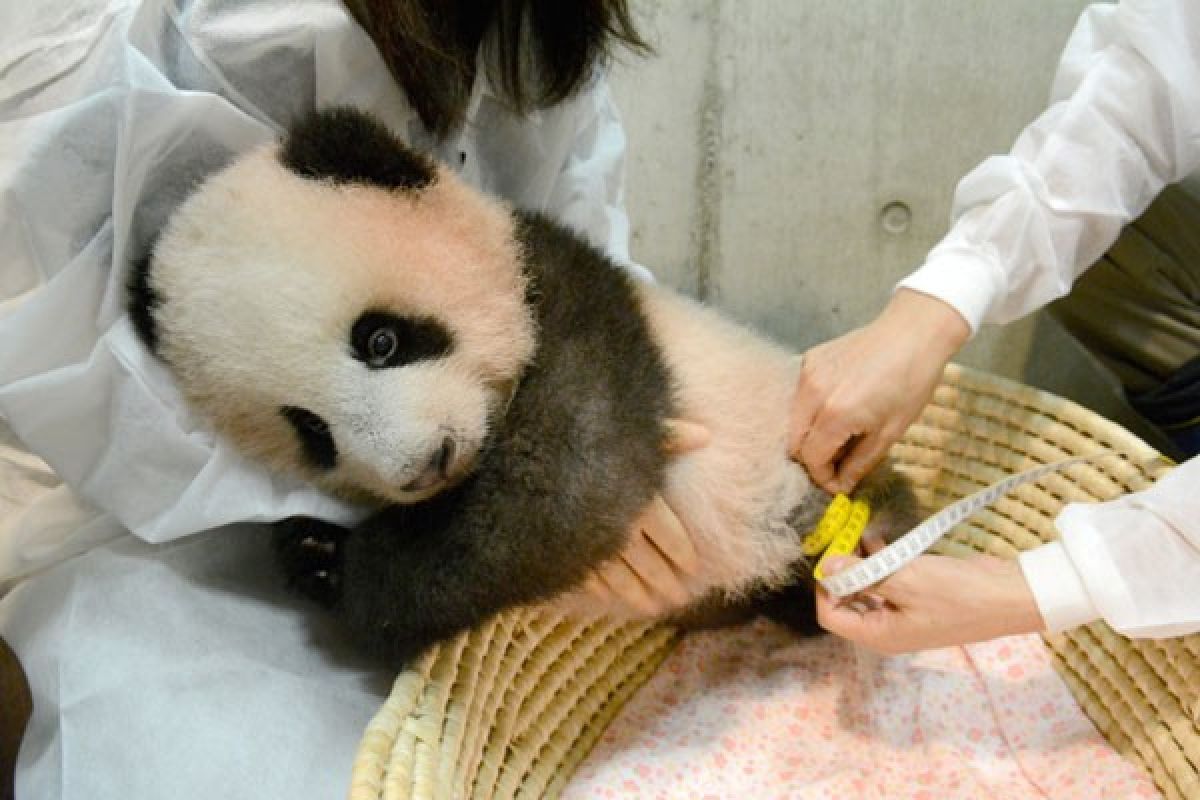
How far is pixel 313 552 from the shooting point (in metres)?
1.12

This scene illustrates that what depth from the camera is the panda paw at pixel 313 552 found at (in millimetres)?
1112

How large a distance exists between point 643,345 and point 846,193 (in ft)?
2.68

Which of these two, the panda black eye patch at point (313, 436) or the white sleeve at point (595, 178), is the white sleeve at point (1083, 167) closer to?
the white sleeve at point (595, 178)

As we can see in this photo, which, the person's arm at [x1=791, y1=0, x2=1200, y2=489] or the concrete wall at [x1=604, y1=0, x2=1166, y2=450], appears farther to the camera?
the concrete wall at [x1=604, y1=0, x2=1166, y2=450]

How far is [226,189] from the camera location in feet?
3.11

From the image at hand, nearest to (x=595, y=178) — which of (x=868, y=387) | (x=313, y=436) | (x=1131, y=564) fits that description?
(x=868, y=387)

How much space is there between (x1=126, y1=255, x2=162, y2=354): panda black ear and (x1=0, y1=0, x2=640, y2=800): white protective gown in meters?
0.01

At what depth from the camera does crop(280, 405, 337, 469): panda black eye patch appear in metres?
0.98

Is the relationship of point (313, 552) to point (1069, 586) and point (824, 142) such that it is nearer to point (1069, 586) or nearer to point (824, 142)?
point (1069, 586)

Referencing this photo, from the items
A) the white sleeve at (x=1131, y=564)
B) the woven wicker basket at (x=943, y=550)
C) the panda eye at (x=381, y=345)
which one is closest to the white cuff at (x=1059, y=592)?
the white sleeve at (x=1131, y=564)

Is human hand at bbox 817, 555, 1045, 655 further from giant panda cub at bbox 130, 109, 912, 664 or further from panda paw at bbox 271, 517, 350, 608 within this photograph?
panda paw at bbox 271, 517, 350, 608

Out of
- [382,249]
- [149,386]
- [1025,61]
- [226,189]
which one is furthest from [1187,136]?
[149,386]

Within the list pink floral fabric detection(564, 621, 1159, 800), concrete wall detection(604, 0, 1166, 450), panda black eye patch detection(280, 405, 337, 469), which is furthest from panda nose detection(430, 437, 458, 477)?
concrete wall detection(604, 0, 1166, 450)

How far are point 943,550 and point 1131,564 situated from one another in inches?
18.7
